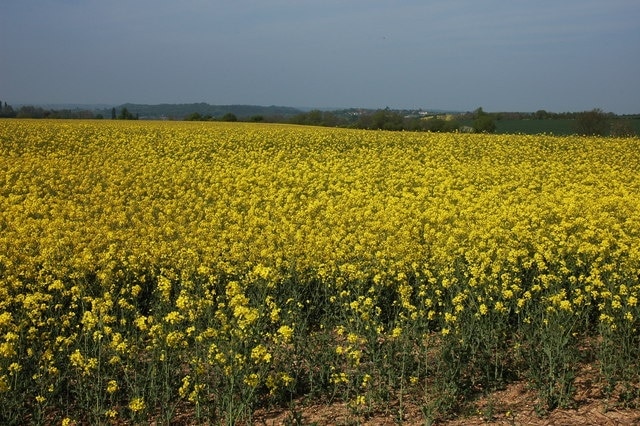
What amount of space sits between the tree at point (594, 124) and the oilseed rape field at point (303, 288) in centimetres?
2400

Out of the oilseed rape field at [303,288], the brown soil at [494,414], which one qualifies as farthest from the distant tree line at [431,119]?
the brown soil at [494,414]

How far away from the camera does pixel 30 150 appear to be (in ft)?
72.4

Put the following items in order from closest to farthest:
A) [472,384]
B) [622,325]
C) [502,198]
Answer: [472,384] < [622,325] < [502,198]

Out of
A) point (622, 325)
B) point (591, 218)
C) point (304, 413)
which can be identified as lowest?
point (304, 413)

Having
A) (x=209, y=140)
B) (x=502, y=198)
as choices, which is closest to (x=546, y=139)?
(x=209, y=140)

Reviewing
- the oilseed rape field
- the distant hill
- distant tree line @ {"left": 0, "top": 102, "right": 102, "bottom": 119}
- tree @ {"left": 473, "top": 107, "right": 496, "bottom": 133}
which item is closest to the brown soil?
the oilseed rape field

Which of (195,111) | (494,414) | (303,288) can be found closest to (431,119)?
(195,111)

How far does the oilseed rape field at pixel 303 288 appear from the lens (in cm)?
586

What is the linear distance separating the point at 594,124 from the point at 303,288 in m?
37.7

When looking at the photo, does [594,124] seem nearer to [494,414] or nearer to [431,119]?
[431,119]

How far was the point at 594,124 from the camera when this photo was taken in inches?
1617

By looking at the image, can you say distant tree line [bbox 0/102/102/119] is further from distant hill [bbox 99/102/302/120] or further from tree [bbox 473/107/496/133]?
tree [bbox 473/107/496/133]

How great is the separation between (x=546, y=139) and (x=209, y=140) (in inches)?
610

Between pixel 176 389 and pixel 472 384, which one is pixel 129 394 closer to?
pixel 176 389
